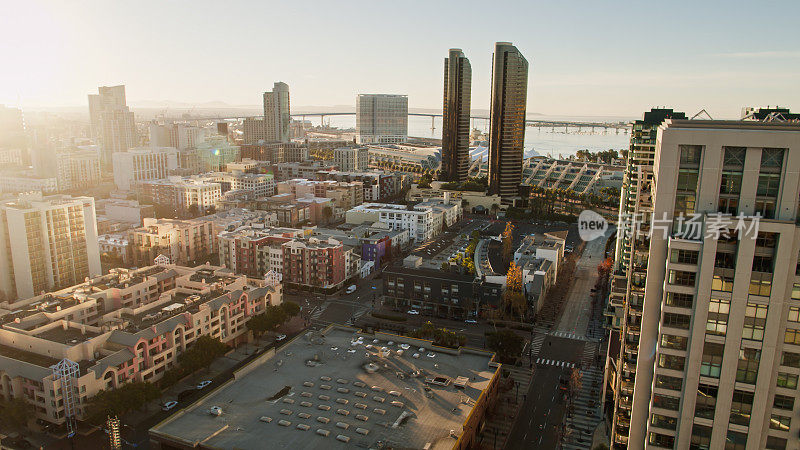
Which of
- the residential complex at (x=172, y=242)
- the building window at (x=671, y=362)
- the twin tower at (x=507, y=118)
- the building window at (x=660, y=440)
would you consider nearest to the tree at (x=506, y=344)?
the building window at (x=660, y=440)

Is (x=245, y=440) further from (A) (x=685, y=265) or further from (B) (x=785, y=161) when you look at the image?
(B) (x=785, y=161)

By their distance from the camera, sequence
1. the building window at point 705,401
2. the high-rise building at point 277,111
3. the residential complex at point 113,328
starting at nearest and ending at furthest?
the building window at point 705,401, the residential complex at point 113,328, the high-rise building at point 277,111

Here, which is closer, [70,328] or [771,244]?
[771,244]

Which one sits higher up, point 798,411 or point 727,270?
point 727,270

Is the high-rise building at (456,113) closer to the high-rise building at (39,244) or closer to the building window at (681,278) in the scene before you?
the high-rise building at (39,244)

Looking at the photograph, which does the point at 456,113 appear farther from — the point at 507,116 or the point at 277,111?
the point at 277,111

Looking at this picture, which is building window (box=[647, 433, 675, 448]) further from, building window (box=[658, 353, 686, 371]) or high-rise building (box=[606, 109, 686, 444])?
high-rise building (box=[606, 109, 686, 444])

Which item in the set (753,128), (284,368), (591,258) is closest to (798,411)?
(753,128)
